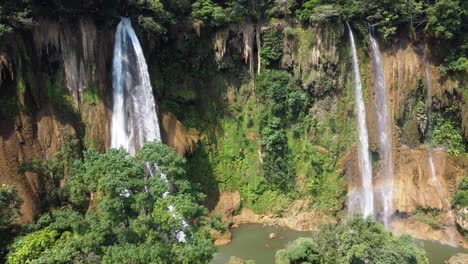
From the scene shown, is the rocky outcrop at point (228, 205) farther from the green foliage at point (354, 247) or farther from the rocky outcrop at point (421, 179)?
the rocky outcrop at point (421, 179)

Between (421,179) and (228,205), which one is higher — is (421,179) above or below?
above

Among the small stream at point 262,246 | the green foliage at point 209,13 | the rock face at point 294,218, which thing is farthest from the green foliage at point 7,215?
the green foliage at point 209,13

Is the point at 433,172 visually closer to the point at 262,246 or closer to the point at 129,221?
the point at 262,246

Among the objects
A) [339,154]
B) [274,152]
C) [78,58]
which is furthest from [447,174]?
[78,58]

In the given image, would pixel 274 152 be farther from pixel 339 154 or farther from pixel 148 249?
pixel 148 249

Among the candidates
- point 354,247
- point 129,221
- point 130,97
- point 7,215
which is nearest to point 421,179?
point 354,247
